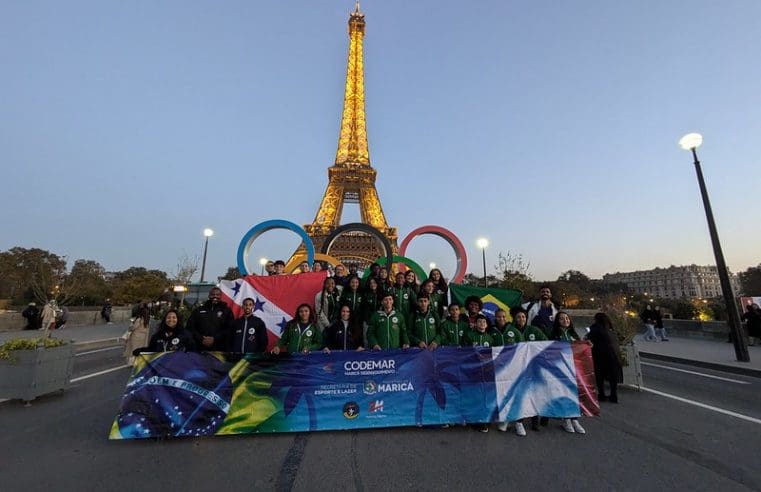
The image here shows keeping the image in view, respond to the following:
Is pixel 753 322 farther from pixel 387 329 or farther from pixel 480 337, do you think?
pixel 387 329

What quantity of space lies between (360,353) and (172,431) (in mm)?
2624

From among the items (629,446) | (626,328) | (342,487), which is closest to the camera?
(342,487)

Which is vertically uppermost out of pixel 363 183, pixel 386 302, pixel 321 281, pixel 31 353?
pixel 363 183

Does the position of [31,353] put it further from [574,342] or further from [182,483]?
[574,342]

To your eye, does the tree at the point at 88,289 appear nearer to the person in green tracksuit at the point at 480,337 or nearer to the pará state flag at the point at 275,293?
the pará state flag at the point at 275,293

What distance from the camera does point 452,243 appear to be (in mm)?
12484

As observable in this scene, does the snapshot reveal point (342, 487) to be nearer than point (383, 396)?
Yes

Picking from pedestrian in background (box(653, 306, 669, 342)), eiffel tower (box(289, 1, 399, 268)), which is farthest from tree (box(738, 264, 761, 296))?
eiffel tower (box(289, 1, 399, 268))

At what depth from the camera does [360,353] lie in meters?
5.20

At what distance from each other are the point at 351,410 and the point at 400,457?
1.10 metres

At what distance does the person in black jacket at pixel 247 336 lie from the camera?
5932 millimetres

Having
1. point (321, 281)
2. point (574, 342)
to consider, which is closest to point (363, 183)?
point (321, 281)

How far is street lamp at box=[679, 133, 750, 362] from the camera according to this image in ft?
33.2

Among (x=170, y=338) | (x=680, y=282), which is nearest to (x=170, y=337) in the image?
(x=170, y=338)
